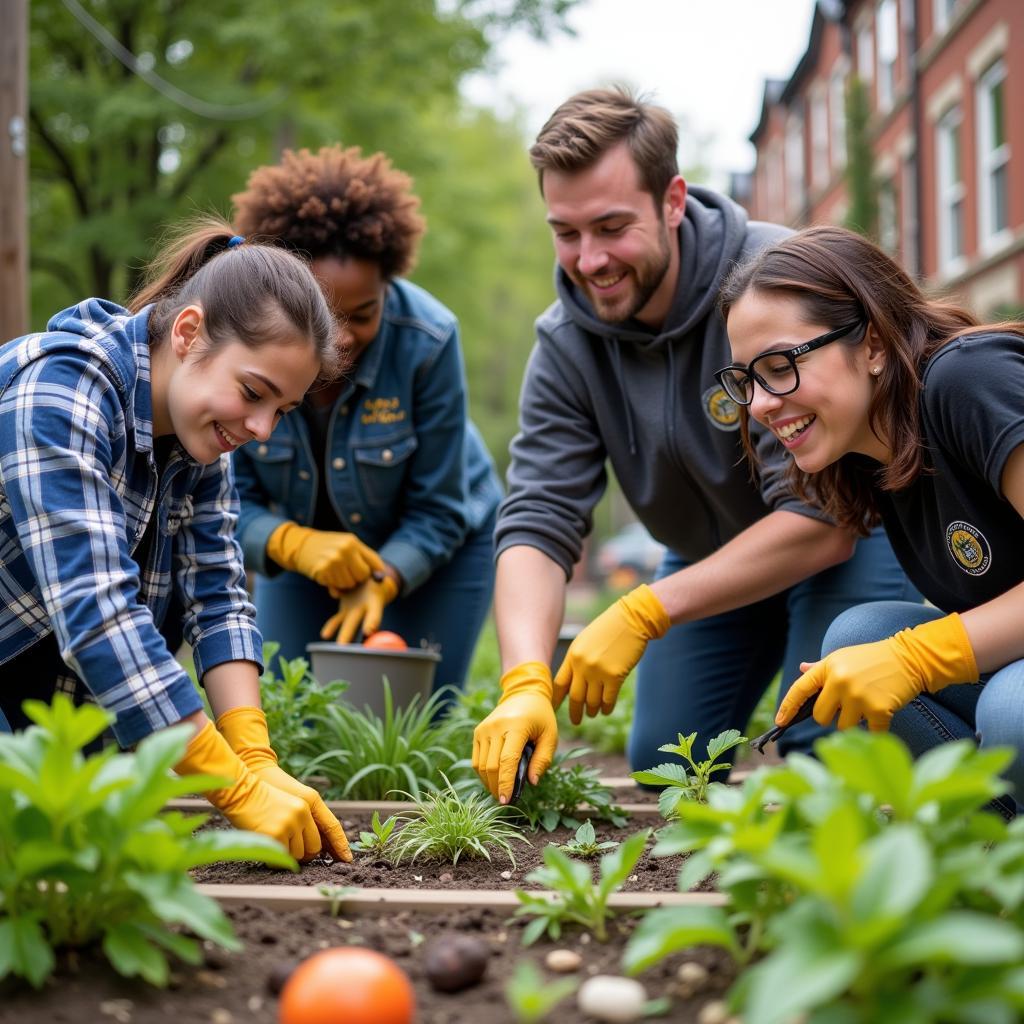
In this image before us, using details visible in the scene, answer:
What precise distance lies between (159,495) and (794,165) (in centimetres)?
2339

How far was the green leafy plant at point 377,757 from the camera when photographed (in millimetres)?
2920

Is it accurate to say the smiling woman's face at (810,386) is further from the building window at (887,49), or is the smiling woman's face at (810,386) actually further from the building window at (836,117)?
the building window at (836,117)

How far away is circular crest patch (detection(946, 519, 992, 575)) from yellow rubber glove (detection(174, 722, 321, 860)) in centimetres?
139

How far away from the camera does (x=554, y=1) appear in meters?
10.9

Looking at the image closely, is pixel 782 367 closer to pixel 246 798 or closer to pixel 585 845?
pixel 585 845

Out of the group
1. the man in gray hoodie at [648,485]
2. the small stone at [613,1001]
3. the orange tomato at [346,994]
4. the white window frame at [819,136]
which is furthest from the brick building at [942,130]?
the orange tomato at [346,994]

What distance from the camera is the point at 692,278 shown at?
307cm

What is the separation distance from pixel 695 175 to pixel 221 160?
15813 millimetres

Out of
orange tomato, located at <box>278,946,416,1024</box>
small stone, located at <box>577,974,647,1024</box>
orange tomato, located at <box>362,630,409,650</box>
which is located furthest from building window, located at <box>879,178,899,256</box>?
orange tomato, located at <box>278,946,416,1024</box>

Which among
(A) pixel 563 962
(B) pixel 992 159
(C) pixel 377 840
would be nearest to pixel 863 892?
(A) pixel 563 962

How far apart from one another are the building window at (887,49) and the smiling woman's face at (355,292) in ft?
49.9

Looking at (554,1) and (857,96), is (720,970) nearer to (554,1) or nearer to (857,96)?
(554,1)

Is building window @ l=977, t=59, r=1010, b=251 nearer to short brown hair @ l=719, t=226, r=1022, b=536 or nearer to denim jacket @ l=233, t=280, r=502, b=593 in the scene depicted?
denim jacket @ l=233, t=280, r=502, b=593

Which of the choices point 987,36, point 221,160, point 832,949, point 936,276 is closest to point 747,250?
point 832,949
